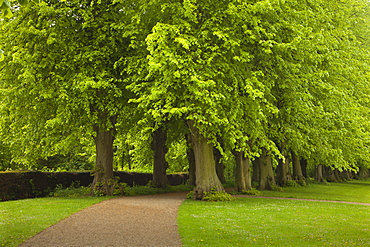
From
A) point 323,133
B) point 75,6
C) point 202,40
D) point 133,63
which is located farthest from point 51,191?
point 323,133

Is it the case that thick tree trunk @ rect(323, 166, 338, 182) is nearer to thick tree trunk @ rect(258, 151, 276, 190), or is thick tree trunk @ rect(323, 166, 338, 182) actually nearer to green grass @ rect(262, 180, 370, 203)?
green grass @ rect(262, 180, 370, 203)

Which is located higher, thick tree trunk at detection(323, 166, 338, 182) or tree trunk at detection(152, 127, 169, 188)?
tree trunk at detection(152, 127, 169, 188)

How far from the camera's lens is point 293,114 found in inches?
867

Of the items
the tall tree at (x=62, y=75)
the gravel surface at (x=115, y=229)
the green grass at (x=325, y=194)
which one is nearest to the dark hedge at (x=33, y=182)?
the tall tree at (x=62, y=75)

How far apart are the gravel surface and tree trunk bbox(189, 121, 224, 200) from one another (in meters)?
4.21

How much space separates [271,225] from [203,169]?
8.41m

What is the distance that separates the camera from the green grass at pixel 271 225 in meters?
10.8

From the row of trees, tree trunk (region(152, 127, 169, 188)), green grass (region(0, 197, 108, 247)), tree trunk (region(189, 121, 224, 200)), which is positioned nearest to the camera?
green grass (region(0, 197, 108, 247))

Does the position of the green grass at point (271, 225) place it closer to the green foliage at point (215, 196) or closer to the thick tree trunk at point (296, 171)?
the green foliage at point (215, 196)

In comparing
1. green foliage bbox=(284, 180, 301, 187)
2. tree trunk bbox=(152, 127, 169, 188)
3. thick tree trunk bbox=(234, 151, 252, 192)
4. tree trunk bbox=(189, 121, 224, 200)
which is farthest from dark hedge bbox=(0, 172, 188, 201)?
green foliage bbox=(284, 180, 301, 187)

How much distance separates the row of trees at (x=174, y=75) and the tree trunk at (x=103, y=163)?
6 centimetres

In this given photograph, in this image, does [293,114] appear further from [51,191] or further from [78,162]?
[78,162]

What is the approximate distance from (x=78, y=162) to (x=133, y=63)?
25.8m

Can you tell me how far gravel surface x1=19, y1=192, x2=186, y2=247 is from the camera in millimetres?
10469
